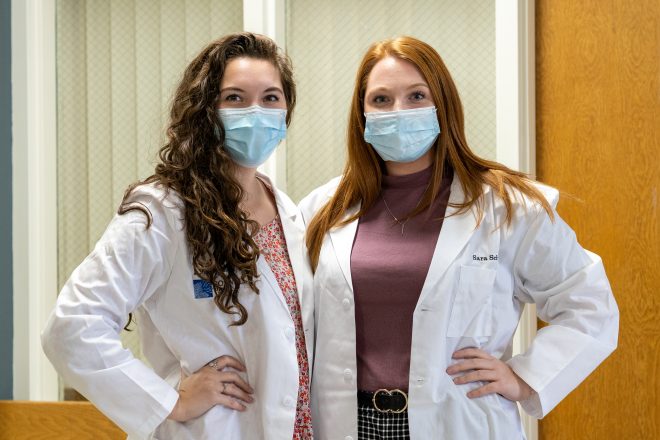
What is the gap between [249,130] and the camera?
1710 mm

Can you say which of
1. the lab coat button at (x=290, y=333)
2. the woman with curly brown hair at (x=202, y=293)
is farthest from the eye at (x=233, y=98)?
the lab coat button at (x=290, y=333)

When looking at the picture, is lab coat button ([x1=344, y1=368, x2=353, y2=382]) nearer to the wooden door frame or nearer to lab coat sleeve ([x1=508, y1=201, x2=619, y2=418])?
lab coat sleeve ([x1=508, y1=201, x2=619, y2=418])

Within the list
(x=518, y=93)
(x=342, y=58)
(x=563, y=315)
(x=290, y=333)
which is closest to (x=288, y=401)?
Answer: (x=290, y=333)

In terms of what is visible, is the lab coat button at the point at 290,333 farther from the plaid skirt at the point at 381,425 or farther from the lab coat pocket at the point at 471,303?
the lab coat pocket at the point at 471,303

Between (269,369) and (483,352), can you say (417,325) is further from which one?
(269,369)

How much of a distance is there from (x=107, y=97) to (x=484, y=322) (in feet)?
6.18

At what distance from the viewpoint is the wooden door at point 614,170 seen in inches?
94.8

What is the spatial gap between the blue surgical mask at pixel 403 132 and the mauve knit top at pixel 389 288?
13 centimetres

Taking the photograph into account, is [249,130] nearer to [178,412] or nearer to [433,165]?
[433,165]

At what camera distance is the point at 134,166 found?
9.87 ft

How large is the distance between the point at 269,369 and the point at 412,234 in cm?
47

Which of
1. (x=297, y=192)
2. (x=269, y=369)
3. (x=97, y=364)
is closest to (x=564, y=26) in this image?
(x=297, y=192)

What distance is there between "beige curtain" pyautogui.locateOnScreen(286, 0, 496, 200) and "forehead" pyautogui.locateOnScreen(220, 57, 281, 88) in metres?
1.11

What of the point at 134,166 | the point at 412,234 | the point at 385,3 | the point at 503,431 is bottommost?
the point at 503,431
